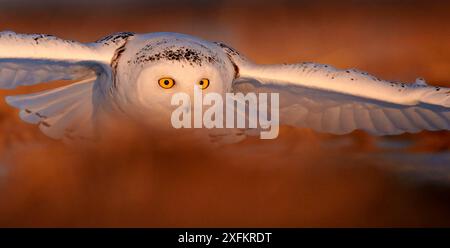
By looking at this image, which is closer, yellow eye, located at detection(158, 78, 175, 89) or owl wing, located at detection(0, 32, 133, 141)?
yellow eye, located at detection(158, 78, 175, 89)

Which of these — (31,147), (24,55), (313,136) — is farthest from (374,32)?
(24,55)

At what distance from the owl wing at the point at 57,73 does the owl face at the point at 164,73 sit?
0.10 metres

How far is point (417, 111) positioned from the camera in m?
1.77

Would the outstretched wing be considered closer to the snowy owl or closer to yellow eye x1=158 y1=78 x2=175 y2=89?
the snowy owl

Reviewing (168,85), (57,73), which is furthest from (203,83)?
(57,73)

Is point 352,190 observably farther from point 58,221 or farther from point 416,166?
point 58,221

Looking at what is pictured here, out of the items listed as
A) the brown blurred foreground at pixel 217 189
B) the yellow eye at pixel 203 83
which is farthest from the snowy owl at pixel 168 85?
the brown blurred foreground at pixel 217 189

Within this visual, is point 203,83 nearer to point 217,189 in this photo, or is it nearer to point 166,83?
point 166,83

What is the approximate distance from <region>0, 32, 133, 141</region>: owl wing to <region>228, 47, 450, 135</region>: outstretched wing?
38cm

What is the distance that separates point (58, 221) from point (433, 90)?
1.83 m

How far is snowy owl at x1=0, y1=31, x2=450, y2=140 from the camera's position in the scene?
1534 mm

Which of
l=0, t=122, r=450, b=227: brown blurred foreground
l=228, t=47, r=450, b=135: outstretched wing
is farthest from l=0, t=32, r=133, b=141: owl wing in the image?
l=0, t=122, r=450, b=227: brown blurred foreground

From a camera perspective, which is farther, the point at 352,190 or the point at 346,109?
the point at 352,190

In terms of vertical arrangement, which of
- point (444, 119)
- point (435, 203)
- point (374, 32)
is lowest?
point (444, 119)
